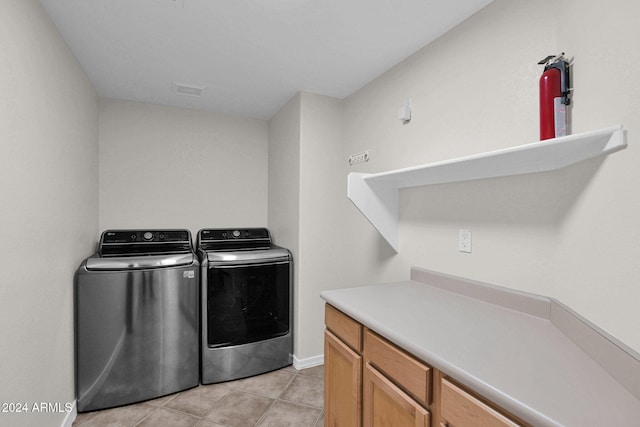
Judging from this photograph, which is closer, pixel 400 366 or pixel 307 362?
pixel 400 366

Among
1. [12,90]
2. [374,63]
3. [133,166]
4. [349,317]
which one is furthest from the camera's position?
[133,166]

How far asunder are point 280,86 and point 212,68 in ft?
1.78

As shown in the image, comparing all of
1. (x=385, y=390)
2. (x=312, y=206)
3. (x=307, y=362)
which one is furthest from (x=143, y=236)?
(x=385, y=390)

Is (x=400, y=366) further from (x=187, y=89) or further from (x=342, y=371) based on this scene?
(x=187, y=89)

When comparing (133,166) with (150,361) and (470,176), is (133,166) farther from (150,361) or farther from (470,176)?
(470,176)

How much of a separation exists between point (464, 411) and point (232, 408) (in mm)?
1755

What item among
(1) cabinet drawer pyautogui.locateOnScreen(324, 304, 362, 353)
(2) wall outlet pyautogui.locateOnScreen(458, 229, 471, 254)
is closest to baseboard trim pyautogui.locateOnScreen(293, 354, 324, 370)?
(1) cabinet drawer pyautogui.locateOnScreen(324, 304, 362, 353)

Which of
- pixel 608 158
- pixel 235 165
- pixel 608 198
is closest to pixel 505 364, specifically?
pixel 608 198

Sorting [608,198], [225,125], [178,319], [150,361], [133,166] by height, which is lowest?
[150,361]

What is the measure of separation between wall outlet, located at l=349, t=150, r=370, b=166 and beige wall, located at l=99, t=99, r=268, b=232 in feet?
Answer: 3.75

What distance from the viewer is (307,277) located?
2627 millimetres

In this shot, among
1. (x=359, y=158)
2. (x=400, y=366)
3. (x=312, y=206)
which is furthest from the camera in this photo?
(x=312, y=206)

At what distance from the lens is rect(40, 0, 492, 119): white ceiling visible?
1.56 metres

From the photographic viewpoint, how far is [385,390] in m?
1.16
